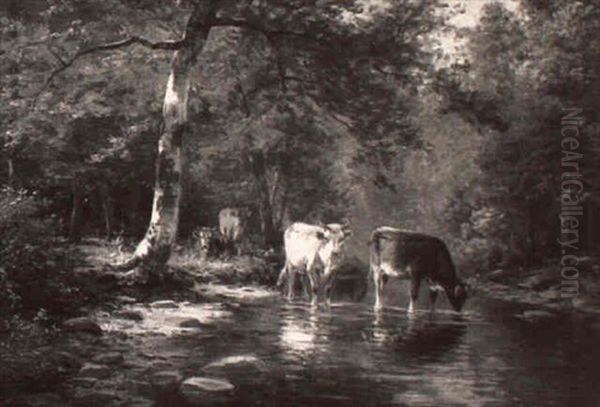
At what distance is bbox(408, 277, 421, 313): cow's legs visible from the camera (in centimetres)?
642

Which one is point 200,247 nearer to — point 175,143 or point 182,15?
point 175,143

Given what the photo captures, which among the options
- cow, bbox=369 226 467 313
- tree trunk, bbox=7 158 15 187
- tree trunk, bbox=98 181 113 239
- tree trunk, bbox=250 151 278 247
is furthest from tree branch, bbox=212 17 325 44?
tree trunk, bbox=7 158 15 187

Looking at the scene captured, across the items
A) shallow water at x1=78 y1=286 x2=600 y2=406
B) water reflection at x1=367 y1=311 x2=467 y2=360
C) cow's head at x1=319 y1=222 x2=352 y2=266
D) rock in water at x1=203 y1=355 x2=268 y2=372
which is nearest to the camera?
shallow water at x1=78 y1=286 x2=600 y2=406

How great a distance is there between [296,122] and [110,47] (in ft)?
4.76

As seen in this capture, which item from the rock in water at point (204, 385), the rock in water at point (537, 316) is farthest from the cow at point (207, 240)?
the rock in water at point (537, 316)

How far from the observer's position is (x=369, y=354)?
15.9 ft

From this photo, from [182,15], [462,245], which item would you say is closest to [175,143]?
[182,15]

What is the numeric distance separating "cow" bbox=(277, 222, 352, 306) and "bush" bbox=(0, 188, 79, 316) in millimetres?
1642

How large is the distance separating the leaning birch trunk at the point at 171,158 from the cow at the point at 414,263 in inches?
62.2

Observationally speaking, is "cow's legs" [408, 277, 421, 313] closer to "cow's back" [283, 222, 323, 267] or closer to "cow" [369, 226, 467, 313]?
"cow" [369, 226, 467, 313]

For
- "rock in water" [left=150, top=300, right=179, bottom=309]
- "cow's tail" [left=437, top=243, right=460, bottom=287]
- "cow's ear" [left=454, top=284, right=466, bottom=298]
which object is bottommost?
"rock in water" [left=150, top=300, right=179, bottom=309]

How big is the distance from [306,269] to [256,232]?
0.71 metres

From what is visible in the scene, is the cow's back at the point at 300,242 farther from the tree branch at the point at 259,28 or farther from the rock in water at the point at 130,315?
the tree branch at the point at 259,28

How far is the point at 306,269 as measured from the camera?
6770mm
